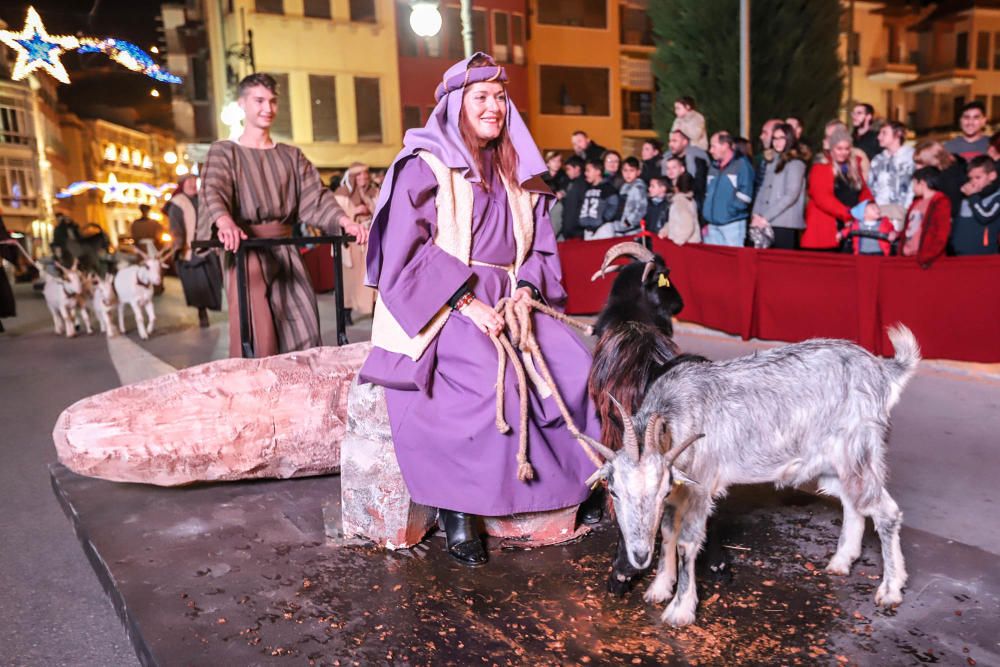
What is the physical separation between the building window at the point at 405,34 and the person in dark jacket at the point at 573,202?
54.4 feet

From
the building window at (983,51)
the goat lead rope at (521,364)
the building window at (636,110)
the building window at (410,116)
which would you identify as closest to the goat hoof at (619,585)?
the goat lead rope at (521,364)

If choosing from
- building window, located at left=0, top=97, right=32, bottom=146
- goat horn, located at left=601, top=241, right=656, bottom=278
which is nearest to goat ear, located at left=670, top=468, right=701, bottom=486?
goat horn, located at left=601, top=241, right=656, bottom=278

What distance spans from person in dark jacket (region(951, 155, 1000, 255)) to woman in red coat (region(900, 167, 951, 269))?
198 millimetres

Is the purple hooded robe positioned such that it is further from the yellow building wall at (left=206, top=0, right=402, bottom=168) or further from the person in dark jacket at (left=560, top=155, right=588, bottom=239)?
the yellow building wall at (left=206, top=0, right=402, bottom=168)

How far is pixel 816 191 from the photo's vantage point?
8.28 m

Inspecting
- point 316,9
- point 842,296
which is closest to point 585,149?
point 842,296

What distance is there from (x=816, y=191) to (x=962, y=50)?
108 feet

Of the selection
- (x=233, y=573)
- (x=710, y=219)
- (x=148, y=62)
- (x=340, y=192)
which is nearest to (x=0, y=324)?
(x=340, y=192)

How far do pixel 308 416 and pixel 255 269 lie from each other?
126cm

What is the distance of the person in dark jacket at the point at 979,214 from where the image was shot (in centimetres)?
708

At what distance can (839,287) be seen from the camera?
7461mm

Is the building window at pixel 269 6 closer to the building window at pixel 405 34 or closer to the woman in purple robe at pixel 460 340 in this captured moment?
the building window at pixel 405 34

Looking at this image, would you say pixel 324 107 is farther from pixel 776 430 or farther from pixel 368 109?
pixel 776 430

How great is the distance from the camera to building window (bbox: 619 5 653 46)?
3005 centimetres
